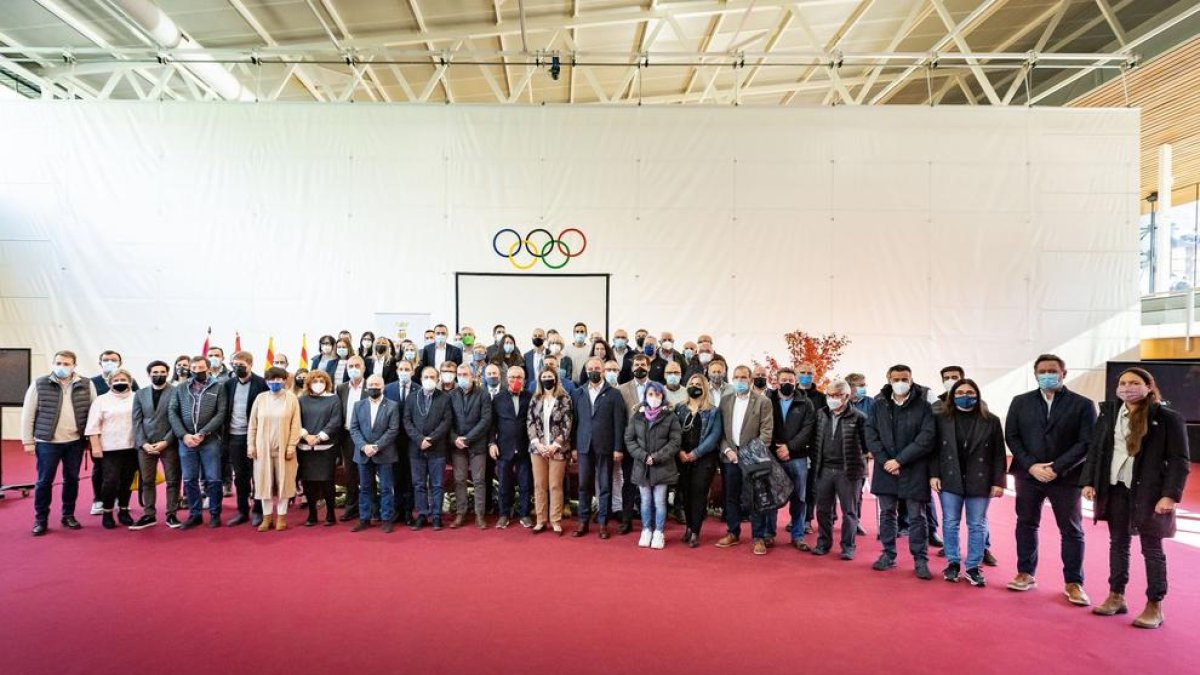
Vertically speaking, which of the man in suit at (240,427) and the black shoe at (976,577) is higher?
the man in suit at (240,427)

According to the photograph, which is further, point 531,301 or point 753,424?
point 531,301

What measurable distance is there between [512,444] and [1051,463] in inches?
160

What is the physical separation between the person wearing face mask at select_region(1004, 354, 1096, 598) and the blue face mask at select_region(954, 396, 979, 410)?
263mm

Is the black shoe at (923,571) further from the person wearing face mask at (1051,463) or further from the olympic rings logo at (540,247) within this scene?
the olympic rings logo at (540,247)

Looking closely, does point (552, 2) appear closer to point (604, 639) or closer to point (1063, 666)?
point (604, 639)

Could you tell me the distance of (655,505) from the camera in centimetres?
504

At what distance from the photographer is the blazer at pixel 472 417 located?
543 cm

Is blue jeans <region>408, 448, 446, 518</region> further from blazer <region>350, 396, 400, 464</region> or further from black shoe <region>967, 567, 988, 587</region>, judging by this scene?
black shoe <region>967, 567, 988, 587</region>

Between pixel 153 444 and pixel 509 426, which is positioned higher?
pixel 509 426

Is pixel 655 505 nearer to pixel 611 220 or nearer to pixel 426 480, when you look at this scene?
pixel 426 480

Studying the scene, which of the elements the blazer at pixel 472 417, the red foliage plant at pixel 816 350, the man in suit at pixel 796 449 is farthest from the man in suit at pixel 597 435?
the red foliage plant at pixel 816 350

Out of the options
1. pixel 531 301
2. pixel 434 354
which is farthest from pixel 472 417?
pixel 531 301

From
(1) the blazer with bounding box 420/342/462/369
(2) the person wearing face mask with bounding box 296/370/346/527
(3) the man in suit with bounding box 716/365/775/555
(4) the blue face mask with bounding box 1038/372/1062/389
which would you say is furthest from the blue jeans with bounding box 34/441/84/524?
(4) the blue face mask with bounding box 1038/372/1062/389

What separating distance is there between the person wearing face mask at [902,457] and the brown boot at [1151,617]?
1.12 metres
